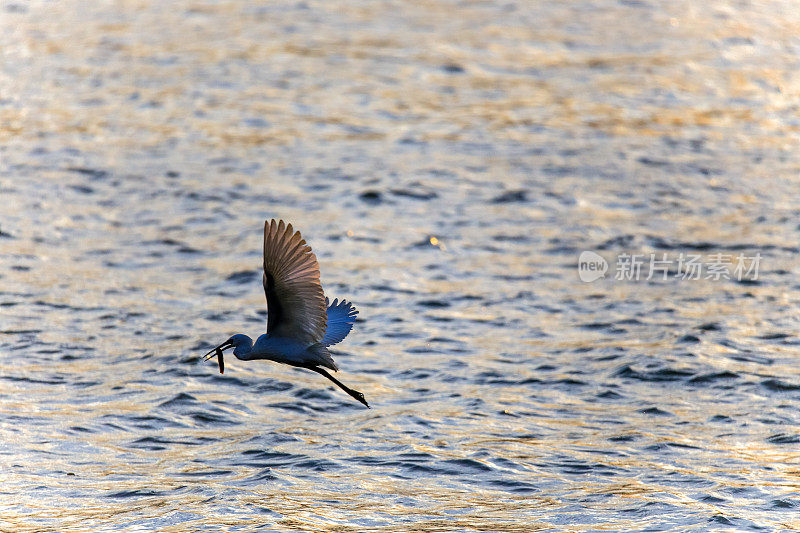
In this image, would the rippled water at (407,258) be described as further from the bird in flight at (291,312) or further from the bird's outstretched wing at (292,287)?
the bird's outstretched wing at (292,287)

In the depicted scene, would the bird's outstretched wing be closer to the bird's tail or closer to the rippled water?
the bird's tail

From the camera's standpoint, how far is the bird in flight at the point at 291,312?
27.4 feet

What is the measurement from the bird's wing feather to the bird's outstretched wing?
11.7 inches

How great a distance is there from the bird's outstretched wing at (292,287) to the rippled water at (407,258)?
207 centimetres

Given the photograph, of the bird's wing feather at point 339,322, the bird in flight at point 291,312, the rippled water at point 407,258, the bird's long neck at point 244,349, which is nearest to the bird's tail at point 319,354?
the bird in flight at point 291,312

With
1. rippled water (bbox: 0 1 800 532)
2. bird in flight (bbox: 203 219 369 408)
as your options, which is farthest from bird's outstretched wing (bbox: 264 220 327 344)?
rippled water (bbox: 0 1 800 532)

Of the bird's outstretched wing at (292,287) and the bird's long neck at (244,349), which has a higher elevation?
the bird's outstretched wing at (292,287)

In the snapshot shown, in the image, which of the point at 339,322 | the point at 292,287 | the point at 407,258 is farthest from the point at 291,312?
the point at 407,258

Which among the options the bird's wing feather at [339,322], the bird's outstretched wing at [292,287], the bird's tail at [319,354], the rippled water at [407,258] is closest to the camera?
the bird's outstretched wing at [292,287]

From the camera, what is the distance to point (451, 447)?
12000 mm

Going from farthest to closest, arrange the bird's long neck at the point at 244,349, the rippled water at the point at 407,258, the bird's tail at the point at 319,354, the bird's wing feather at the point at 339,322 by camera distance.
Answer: the rippled water at the point at 407,258, the bird's wing feather at the point at 339,322, the bird's tail at the point at 319,354, the bird's long neck at the point at 244,349

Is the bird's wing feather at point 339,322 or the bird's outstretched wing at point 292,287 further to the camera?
the bird's wing feather at point 339,322

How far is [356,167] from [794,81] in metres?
8.32

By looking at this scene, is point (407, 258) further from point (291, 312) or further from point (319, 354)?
point (291, 312)
